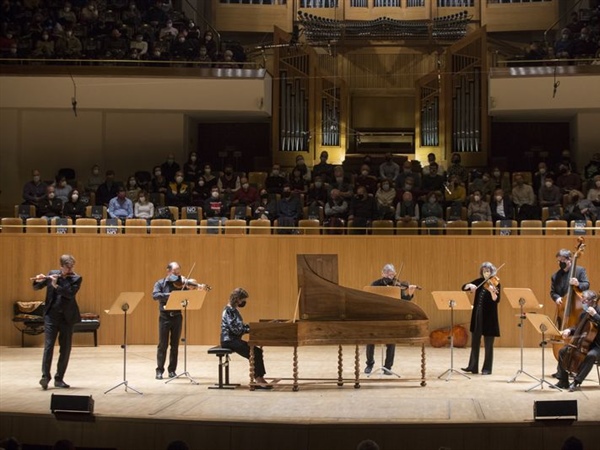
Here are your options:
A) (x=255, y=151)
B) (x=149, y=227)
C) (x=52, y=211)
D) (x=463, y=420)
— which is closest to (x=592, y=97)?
(x=255, y=151)

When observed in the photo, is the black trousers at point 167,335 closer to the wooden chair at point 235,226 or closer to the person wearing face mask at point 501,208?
the wooden chair at point 235,226

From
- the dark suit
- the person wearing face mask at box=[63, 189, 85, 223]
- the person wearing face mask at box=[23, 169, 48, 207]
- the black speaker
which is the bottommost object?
the black speaker

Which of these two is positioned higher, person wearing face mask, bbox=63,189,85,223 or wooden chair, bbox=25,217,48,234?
person wearing face mask, bbox=63,189,85,223

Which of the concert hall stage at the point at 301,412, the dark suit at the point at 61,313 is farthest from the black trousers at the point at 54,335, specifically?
the concert hall stage at the point at 301,412

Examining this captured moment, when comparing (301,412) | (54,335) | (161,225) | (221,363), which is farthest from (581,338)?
(161,225)

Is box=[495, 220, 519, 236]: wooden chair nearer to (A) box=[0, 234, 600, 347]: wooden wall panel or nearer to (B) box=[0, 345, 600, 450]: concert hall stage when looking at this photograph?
(A) box=[0, 234, 600, 347]: wooden wall panel

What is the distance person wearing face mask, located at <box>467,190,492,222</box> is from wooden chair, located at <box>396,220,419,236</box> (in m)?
0.98

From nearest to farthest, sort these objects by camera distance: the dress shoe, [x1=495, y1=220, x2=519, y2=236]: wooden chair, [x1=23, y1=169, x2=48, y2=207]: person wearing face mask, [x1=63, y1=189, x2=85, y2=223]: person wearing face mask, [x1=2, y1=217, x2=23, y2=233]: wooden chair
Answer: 1. the dress shoe
2. [x1=495, y1=220, x2=519, y2=236]: wooden chair
3. [x1=2, y1=217, x2=23, y2=233]: wooden chair
4. [x1=63, y1=189, x2=85, y2=223]: person wearing face mask
5. [x1=23, y1=169, x2=48, y2=207]: person wearing face mask

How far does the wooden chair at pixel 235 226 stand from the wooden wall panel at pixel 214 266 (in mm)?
175

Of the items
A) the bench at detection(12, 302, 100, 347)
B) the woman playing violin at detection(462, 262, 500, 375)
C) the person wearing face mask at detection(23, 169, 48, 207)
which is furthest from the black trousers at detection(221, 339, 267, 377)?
the person wearing face mask at detection(23, 169, 48, 207)

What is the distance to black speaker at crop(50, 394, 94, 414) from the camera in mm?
8734

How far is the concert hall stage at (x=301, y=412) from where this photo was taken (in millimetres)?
8359

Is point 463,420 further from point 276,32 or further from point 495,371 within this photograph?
point 276,32

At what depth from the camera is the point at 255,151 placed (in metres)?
20.5
